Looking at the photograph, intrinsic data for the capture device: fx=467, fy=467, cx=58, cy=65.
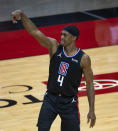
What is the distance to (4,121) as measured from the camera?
7.20 meters

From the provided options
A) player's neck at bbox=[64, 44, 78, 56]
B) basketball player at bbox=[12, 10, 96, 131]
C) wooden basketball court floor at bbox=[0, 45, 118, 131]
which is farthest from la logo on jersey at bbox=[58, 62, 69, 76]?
wooden basketball court floor at bbox=[0, 45, 118, 131]

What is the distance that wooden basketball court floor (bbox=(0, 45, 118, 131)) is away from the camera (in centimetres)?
704

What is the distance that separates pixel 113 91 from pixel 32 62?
2832 millimetres

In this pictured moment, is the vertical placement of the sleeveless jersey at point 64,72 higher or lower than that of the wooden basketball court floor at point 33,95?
higher

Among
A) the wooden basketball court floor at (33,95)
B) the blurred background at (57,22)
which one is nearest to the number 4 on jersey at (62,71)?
the wooden basketball court floor at (33,95)

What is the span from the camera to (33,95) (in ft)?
27.8

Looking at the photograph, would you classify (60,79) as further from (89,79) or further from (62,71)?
(89,79)

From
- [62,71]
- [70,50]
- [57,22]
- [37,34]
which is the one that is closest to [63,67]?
[62,71]

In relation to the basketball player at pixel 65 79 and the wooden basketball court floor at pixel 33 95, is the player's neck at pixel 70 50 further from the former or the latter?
the wooden basketball court floor at pixel 33 95

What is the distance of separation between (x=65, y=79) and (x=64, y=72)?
→ 8 cm

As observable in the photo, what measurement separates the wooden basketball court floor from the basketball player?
1.73 metres

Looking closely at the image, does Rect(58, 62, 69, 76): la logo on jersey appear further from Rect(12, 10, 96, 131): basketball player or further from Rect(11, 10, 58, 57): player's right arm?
Rect(11, 10, 58, 57): player's right arm

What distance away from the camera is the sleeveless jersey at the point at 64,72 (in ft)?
16.6

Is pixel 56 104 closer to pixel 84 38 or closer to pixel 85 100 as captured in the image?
pixel 85 100
